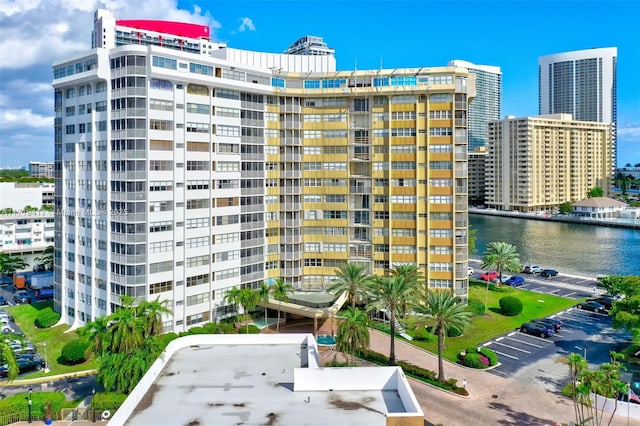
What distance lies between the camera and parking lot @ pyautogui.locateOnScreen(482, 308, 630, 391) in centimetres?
6238

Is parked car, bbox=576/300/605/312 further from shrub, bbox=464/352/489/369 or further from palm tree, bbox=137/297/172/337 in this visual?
palm tree, bbox=137/297/172/337

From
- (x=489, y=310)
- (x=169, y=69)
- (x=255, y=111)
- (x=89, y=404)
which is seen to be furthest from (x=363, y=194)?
(x=89, y=404)

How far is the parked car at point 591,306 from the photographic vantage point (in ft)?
289

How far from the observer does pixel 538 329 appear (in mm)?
75688

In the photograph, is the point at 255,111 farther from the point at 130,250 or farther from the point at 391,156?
the point at 130,250

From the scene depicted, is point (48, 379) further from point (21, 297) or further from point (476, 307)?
point (476, 307)

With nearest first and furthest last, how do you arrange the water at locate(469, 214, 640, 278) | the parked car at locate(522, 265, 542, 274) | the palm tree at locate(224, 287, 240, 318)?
the palm tree at locate(224, 287, 240, 318), the parked car at locate(522, 265, 542, 274), the water at locate(469, 214, 640, 278)

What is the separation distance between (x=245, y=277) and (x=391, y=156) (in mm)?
30834

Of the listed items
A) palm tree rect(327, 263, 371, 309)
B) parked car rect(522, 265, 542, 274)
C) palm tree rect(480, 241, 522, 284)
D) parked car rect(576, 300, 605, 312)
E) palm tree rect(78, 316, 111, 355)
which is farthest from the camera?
parked car rect(522, 265, 542, 274)

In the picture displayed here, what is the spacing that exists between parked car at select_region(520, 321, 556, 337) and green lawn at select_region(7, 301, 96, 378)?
195ft

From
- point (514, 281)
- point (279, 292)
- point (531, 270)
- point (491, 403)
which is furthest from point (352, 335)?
point (531, 270)

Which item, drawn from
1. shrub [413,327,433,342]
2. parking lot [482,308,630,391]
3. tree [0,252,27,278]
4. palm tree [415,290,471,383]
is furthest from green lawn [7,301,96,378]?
parking lot [482,308,630,391]

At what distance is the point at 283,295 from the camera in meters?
75.9

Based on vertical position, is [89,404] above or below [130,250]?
below
